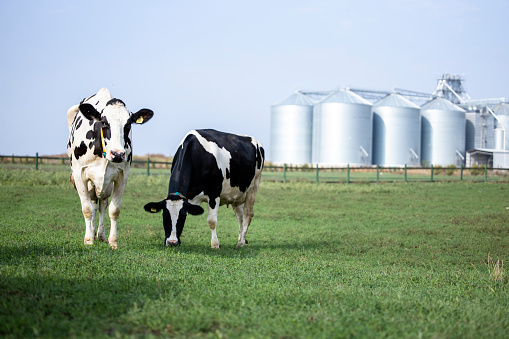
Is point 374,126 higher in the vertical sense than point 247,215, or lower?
higher

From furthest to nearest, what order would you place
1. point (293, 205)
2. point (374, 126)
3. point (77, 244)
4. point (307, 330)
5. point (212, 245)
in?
point (374, 126) → point (293, 205) → point (212, 245) → point (77, 244) → point (307, 330)

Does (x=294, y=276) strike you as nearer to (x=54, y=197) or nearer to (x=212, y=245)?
(x=212, y=245)

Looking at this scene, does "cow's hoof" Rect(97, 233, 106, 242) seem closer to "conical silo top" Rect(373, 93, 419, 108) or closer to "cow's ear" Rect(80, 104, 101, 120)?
"cow's ear" Rect(80, 104, 101, 120)

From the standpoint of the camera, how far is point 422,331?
425 cm

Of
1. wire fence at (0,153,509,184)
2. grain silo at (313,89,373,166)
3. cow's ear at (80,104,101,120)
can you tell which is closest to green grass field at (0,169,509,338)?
cow's ear at (80,104,101,120)

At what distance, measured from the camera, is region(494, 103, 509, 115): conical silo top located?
60.4m

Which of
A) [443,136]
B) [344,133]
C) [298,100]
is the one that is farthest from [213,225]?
[443,136]

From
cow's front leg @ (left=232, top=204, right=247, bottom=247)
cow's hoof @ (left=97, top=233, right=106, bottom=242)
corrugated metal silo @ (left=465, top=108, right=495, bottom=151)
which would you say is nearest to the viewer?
cow's hoof @ (left=97, top=233, right=106, bottom=242)

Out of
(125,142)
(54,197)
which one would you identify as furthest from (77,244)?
(54,197)

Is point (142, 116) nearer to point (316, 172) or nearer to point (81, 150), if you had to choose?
point (81, 150)

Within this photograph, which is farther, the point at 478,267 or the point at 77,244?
the point at 478,267

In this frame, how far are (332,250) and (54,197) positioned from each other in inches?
425

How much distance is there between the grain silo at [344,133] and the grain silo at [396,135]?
6.59 feet

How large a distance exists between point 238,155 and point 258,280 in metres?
4.82
